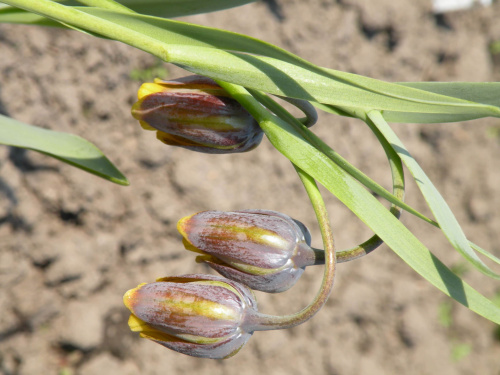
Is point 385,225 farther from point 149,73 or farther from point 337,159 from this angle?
point 149,73

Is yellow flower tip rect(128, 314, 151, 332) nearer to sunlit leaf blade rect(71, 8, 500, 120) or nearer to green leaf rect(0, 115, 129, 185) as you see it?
green leaf rect(0, 115, 129, 185)

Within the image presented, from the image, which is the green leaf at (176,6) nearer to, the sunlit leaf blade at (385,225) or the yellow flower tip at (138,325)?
the sunlit leaf blade at (385,225)

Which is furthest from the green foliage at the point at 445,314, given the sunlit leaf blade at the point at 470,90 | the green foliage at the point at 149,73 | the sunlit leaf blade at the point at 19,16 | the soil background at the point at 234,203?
the sunlit leaf blade at the point at 19,16

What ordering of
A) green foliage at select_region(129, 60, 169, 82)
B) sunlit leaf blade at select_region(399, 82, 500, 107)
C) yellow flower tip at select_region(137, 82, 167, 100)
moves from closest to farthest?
sunlit leaf blade at select_region(399, 82, 500, 107)
yellow flower tip at select_region(137, 82, 167, 100)
green foliage at select_region(129, 60, 169, 82)

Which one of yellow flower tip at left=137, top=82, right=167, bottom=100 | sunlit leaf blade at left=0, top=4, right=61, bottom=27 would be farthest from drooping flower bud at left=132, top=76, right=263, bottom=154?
sunlit leaf blade at left=0, top=4, right=61, bottom=27

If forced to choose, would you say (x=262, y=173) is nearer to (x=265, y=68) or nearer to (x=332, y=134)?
(x=332, y=134)

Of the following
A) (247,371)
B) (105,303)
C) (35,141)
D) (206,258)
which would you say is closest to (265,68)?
(206,258)
